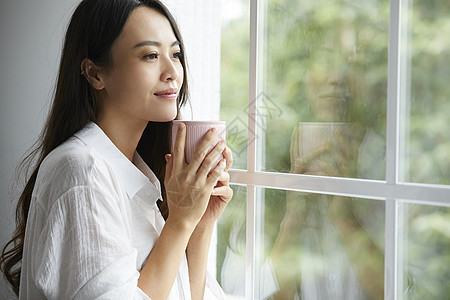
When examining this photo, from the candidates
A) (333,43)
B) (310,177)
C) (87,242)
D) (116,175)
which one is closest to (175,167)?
(116,175)

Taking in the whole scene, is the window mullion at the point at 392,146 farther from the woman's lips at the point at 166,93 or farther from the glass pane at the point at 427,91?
the woman's lips at the point at 166,93

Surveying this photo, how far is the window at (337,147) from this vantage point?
3.18ft

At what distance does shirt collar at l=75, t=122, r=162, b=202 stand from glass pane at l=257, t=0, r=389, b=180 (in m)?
0.38

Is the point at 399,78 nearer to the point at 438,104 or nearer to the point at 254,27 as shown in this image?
the point at 438,104

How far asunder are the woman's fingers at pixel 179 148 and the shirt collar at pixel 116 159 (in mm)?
127

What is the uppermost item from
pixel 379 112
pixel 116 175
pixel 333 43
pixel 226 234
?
pixel 333 43

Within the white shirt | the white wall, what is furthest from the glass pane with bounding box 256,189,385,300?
the white wall

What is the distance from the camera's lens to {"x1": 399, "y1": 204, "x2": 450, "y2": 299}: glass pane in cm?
95

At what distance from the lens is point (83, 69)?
1.02 metres

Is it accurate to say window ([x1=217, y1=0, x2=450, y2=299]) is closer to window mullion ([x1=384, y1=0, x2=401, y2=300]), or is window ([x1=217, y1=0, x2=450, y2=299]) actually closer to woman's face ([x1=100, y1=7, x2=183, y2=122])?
window mullion ([x1=384, y1=0, x2=401, y2=300])

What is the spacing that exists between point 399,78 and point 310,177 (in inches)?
12.6

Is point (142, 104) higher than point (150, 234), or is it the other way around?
point (142, 104)

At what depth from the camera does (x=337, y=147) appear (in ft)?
3.67

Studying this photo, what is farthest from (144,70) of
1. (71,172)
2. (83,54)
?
(71,172)
